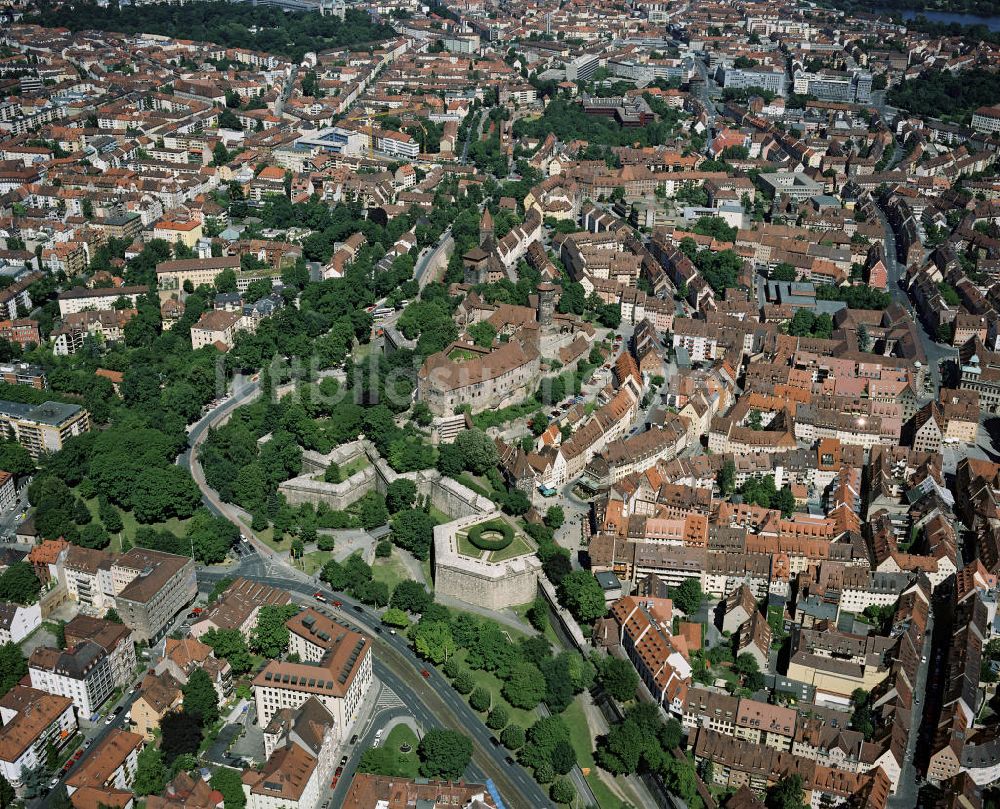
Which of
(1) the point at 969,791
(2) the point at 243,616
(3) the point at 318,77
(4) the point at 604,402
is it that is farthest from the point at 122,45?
(1) the point at 969,791

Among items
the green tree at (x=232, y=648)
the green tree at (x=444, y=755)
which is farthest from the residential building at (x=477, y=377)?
the green tree at (x=444, y=755)

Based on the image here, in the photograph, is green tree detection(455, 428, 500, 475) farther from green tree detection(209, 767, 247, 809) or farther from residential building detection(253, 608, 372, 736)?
green tree detection(209, 767, 247, 809)

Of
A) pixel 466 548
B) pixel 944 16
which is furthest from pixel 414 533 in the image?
pixel 944 16

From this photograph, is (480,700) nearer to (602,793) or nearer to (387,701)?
(387,701)

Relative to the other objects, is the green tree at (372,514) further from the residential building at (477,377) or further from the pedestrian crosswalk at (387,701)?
the pedestrian crosswalk at (387,701)

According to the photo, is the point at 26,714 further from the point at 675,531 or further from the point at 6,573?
the point at 675,531

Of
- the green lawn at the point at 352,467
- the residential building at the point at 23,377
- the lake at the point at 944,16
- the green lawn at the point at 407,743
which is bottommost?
the green lawn at the point at 407,743
